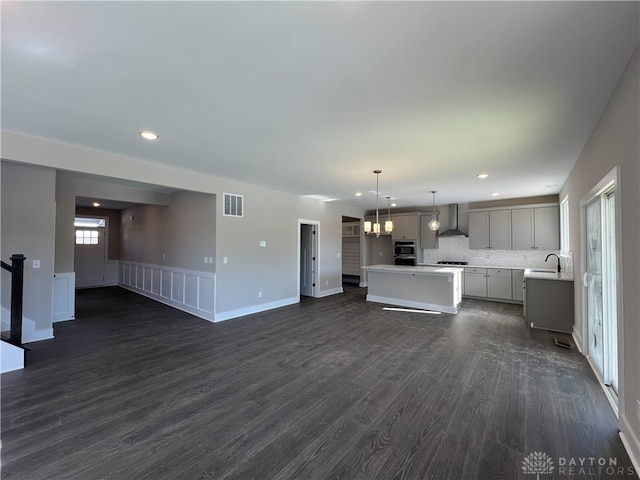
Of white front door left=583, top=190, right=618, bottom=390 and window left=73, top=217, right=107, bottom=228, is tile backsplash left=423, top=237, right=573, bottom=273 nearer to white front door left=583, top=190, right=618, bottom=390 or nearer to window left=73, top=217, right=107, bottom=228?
white front door left=583, top=190, right=618, bottom=390

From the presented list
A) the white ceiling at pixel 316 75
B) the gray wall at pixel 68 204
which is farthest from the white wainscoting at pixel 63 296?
the white ceiling at pixel 316 75

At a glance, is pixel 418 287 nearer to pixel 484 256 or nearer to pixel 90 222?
pixel 484 256

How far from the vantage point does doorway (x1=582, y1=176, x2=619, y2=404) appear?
2.63 metres

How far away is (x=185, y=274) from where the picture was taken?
5.80 m

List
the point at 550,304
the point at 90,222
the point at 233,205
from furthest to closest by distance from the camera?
the point at 90,222 < the point at 233,205 < the point at 550,304

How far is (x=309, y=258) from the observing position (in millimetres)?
7664

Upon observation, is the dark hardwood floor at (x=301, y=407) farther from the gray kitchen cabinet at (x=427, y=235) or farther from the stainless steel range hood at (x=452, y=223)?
the gray kitchen cabinet at (x=427, y=235)

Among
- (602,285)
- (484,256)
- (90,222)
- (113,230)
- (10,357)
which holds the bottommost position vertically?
(10,357)

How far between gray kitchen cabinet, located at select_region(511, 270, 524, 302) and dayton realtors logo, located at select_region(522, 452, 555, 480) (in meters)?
5.53

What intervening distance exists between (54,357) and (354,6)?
4.73 metres

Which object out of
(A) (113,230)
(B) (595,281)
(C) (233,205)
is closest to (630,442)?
(B) (595,281)

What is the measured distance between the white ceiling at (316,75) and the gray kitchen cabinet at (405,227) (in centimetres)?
465

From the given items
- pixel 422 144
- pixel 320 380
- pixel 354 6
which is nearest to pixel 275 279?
pixel 320 380

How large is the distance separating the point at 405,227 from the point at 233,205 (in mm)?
5191
